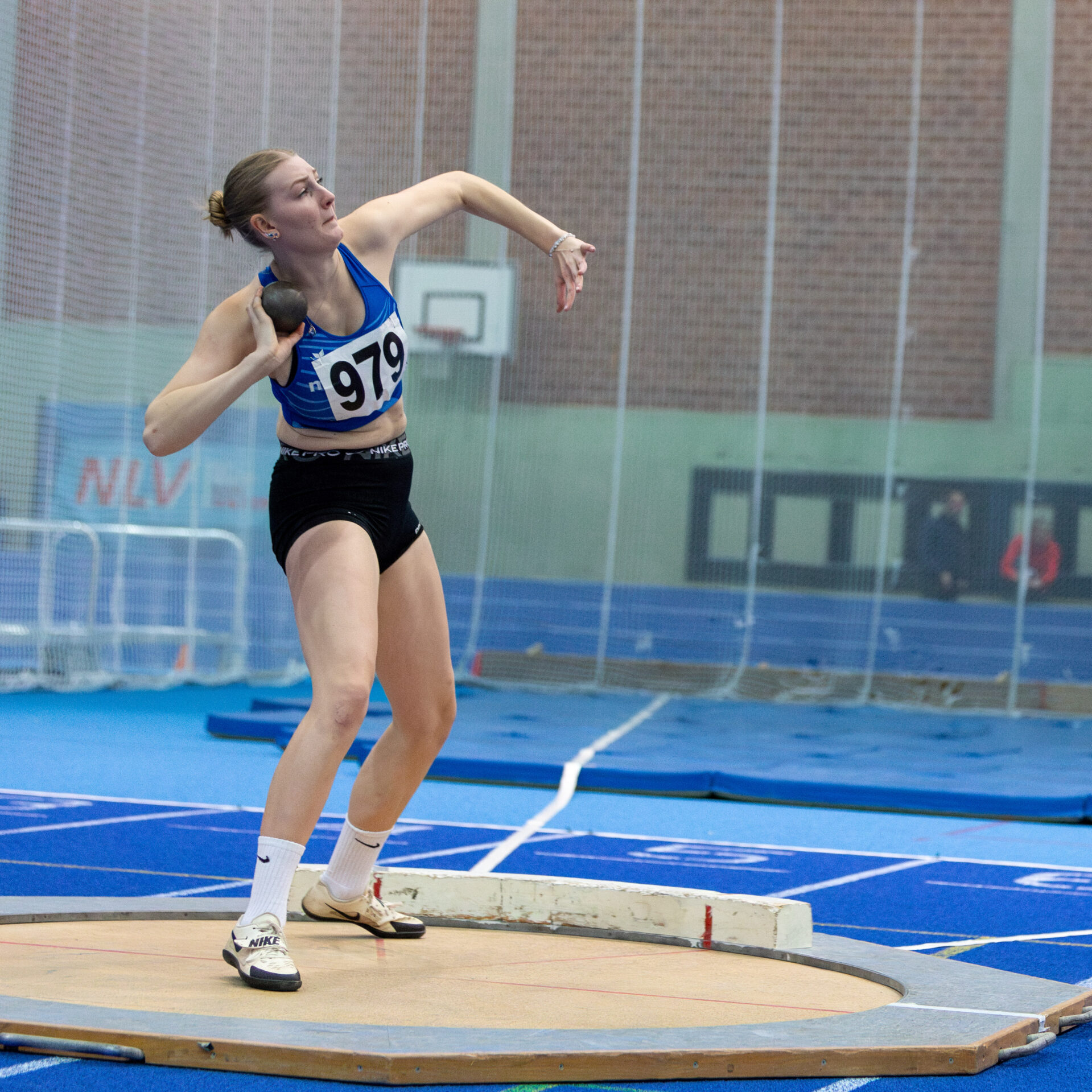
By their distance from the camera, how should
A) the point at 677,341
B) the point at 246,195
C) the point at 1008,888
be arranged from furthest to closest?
the point at 677,341 < the point at 1008,888 < the point at 246,195

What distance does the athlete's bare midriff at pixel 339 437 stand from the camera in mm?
3539

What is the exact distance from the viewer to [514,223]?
12.7 ft

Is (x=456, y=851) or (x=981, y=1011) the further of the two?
(x=456, y=851)

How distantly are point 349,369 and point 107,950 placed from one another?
1.35 metres

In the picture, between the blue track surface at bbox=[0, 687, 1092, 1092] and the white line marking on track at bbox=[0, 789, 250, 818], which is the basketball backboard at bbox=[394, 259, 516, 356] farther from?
the white line marking on track at bbox=[0, 789, 250, 818]

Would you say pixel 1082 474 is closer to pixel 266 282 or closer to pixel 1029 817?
pixel 1029 817

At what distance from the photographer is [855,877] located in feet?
17.9

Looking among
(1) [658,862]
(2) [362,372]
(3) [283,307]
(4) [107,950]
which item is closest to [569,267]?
(2) [362,372]

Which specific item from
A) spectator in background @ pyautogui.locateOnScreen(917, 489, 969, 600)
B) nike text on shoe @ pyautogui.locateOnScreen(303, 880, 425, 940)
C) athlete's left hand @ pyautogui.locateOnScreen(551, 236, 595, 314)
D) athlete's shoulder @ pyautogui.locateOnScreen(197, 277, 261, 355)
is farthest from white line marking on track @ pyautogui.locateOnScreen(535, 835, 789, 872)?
spectator in background @ pyautogui.locateOnScreen(917, 489, 969, 600)

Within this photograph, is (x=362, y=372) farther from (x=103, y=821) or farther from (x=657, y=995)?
(x=103, y=821)

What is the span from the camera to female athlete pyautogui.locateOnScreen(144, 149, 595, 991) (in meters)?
3.25

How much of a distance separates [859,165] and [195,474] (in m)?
5.41

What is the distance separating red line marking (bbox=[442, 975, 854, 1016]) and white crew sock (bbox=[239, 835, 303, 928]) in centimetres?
41

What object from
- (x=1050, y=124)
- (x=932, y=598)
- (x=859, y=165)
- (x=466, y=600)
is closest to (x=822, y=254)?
(x=859, y=165)
